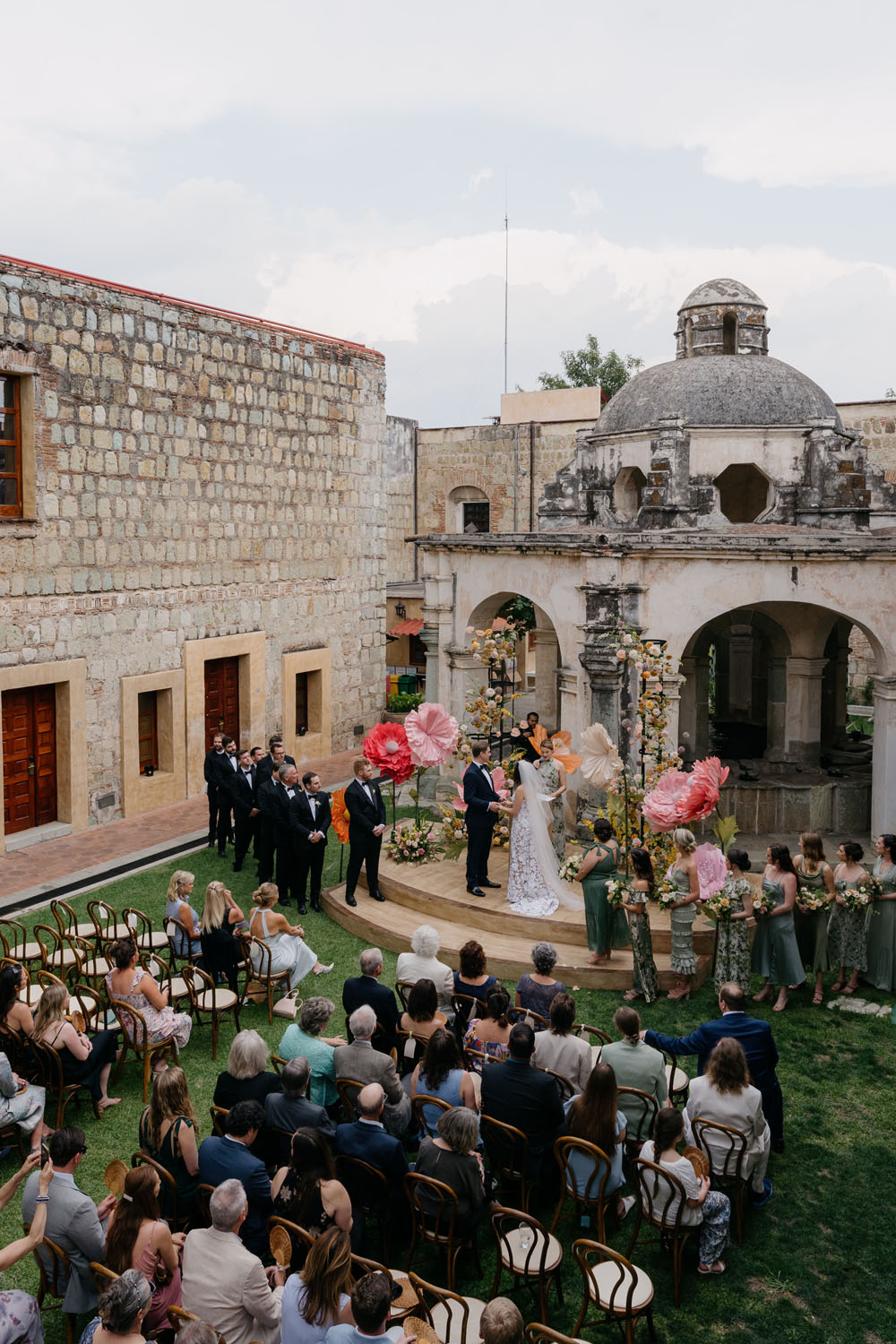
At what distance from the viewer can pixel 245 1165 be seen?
19.2 ft

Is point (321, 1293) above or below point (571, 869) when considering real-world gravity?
above

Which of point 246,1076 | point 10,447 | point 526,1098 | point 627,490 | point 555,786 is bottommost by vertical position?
point 526,1098

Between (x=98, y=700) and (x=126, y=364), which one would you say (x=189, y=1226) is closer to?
(x=98, y=700)

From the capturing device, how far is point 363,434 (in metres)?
22.0

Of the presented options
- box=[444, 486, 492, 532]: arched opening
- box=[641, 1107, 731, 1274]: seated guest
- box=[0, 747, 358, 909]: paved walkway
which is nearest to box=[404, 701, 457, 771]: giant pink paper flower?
box=[0, 747, 358, 909]: paved walkway

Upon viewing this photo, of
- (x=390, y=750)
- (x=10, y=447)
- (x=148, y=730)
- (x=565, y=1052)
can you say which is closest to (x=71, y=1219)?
(x=565, y=1052)

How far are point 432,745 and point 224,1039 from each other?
458 centimetres

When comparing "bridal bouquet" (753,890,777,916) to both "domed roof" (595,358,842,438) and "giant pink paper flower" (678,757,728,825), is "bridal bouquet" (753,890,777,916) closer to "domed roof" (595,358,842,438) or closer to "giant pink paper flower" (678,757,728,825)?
"giant pink paper flower" (678,757,728,825)

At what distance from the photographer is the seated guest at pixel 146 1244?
5.07 meters

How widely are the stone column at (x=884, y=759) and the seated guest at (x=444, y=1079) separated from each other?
311 inches

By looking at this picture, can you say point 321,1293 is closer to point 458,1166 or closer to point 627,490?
point 458,1166

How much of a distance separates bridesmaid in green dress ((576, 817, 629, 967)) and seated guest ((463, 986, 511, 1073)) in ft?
9.66

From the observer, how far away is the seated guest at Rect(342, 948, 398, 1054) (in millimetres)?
7734

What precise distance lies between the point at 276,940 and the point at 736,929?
4108mm
